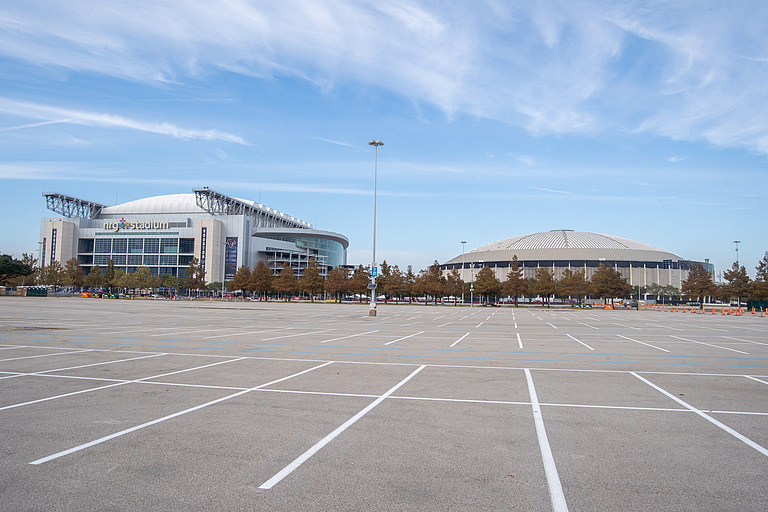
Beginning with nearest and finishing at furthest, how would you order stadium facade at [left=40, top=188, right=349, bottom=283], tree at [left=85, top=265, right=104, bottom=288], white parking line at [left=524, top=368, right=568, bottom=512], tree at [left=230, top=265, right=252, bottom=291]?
white parking line at [left=524, top=368, right=568, bottom=512] → tree at [left=230, top=265, right=252, bottom=291] → tree at [left=85, top=265, right=104, bottom=288] → stadium facade at [left=40, top=188, right=349, bottom=283]

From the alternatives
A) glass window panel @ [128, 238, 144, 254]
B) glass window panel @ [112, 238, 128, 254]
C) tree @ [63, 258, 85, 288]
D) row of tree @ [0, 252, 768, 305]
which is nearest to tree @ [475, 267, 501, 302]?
row of tree @ [0, 252, 768, 305]

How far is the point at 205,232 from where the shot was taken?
115 metres

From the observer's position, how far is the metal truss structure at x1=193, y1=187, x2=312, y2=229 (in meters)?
120

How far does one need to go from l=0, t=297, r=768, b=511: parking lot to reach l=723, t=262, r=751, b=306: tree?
73.2 meters

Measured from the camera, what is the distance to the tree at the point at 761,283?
69.7 m

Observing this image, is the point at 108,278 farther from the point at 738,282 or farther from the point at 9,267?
the point at 738,282

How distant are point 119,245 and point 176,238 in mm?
16299

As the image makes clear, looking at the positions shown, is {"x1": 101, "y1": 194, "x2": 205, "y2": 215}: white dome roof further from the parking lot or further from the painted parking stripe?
the painted parking stripe

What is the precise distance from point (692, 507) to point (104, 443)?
604 centimetres

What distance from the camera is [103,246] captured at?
123500 millimetres

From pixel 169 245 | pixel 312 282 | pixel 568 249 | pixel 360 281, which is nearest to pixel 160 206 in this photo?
pixel 169 245

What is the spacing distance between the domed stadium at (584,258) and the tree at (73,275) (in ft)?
291

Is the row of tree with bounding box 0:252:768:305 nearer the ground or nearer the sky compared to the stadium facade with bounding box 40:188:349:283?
nearer the ground

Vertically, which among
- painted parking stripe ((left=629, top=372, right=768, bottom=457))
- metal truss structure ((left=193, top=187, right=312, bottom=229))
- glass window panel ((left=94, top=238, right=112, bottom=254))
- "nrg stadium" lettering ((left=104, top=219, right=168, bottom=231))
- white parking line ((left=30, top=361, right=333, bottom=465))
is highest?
metal truss structure ((left=193, top=187, right=312, bottom=229))
